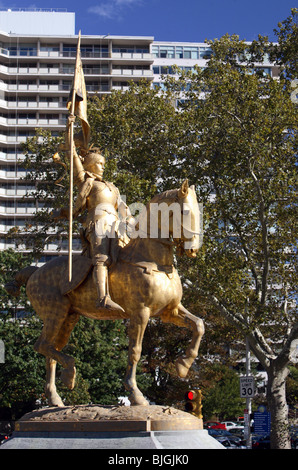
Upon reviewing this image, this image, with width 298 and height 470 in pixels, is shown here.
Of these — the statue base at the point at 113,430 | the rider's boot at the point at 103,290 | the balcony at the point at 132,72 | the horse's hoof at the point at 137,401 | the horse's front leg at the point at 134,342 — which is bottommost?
the statue base at the point at 113,430

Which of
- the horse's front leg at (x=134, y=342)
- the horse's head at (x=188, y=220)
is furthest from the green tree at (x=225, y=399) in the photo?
the horse's head at (x=188, y=220)

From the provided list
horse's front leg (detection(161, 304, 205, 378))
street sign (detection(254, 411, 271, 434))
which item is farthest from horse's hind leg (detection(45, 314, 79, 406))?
street sign (detection(254, 411, 271, 434))

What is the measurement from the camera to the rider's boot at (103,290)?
34.4 ft

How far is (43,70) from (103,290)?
66742 millimetres

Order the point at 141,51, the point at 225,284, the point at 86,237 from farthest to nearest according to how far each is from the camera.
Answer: the point at 141,51, the point at 225,284, the point at 86,237

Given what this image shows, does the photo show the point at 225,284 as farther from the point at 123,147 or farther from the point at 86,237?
the point at 86,237

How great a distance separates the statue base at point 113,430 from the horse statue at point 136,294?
0.52 m

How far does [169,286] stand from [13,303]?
21429 millimetres

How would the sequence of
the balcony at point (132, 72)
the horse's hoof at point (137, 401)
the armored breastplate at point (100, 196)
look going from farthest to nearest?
the balcony at point (132, 72) → the armored breastplate at point (100, 196) → the horse's hoof at point (137, 401)

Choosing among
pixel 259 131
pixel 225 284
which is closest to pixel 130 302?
pixel 225 284

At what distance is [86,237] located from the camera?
1170 cm

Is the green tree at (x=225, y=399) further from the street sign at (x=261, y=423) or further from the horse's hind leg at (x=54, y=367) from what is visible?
the horse's hind leg at (x=54, y=367)

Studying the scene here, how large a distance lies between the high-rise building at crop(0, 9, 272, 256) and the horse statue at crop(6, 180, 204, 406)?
59.3 meters

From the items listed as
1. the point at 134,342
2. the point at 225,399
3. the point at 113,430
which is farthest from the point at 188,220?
the point at 225,399
